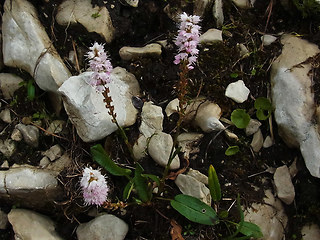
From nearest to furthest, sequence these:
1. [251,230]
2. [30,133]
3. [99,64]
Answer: [99,64], [251,230], [30,133]

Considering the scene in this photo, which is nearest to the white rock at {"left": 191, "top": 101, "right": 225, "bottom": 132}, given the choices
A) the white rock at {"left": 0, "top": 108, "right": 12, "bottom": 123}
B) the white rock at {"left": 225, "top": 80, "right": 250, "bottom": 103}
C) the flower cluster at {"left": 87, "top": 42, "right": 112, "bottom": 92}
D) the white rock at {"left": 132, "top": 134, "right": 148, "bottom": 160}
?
the white rock at {"left": 225, "top": 80, "right": 250, "bottom": 103}

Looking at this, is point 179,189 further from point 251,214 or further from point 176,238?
point 251,214

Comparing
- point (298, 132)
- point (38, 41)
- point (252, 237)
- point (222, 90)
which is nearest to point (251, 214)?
point (252, 237)

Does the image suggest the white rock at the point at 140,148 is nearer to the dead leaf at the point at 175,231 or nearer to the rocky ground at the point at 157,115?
the rocky ground at the point at 157,115

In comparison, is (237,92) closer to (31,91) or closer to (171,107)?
(171,107)

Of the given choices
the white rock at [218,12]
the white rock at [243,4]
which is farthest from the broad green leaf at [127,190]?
the white rock at [243,4]

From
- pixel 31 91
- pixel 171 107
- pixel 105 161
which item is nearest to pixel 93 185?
pixel 105 161
